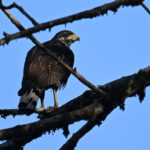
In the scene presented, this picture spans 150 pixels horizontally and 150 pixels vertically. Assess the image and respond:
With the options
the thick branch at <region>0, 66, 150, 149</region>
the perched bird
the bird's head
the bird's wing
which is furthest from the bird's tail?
the bird's head

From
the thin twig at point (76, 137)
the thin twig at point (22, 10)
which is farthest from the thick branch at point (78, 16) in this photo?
the thin twig at point (76, 137)

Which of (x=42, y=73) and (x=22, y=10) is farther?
(x=42, y=73)

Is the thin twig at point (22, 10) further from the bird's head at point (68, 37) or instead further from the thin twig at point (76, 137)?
the bird's head at point (68, 37)

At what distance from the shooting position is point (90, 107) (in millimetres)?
3490

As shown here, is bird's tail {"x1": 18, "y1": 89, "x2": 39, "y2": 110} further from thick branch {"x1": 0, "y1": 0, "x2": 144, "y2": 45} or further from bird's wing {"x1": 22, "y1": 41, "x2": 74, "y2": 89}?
thick branch {"x1": 0, "y1": 0, "x2": 144, "y2": 45}

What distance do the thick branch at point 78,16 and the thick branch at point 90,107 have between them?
81cm

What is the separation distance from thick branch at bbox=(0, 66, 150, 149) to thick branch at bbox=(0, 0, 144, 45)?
81cm

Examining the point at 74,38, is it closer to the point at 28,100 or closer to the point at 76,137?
the point at 28,100

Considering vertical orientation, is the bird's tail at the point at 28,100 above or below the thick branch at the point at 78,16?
above

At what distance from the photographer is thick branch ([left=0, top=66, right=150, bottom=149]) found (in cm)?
340

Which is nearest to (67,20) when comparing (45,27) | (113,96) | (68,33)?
(45,27)

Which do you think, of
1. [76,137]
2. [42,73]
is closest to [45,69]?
[42,73]

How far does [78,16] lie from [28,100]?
292 cm

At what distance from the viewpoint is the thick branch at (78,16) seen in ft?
9.85
